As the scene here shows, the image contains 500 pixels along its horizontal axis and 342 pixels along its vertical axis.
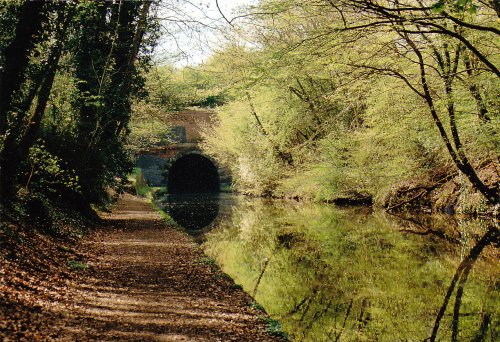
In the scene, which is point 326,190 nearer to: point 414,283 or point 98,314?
point 414,283

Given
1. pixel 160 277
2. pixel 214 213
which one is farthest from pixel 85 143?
pixel 214 213

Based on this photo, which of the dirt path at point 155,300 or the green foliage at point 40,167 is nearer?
the dirt path at point 155,300

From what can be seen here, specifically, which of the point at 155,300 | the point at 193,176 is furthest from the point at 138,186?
the point at 155,300

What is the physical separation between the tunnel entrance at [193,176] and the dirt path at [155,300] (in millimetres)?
34957

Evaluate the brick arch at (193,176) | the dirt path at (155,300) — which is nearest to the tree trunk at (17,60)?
the dirt path at (155,300)

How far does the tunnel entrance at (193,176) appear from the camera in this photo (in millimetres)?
44938

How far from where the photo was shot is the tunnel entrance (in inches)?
1769

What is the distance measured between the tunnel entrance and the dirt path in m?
35.0

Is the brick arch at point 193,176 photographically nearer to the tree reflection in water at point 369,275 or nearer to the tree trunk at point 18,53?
the tree reflection in water at point 369,275

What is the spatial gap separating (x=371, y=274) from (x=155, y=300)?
13.3 ft

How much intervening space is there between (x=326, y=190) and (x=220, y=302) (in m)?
15.7

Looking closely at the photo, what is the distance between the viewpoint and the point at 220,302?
615cm

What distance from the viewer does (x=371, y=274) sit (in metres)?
8.52

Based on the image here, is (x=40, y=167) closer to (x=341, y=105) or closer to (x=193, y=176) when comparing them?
(x=341, y=105)
